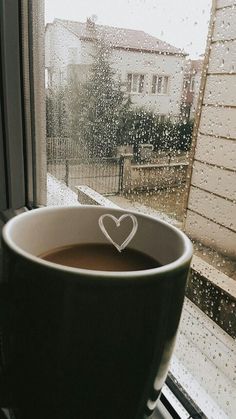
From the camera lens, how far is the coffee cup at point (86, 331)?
24 cm

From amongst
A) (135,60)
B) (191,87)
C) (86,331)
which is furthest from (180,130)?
(86,331)

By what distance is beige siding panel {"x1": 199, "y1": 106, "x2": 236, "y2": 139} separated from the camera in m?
0.46

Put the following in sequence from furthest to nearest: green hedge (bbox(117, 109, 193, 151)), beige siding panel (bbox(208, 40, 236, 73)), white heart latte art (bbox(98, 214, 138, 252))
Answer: green hedge (bbox(117, 109, 193, 151))
beige siding panel (bbox(208, 40, 236, 73))
white heart latte art (bbox(98, 214, 138, 252))

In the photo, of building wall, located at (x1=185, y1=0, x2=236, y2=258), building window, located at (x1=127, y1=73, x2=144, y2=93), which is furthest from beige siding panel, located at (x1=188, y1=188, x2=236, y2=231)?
building window, located at (x1=127, y1=73, x2=144, y2=93)

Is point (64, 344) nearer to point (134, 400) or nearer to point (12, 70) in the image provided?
point (134, 400)

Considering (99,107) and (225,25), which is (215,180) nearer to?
(225,25)

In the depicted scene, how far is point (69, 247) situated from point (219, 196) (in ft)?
0.79

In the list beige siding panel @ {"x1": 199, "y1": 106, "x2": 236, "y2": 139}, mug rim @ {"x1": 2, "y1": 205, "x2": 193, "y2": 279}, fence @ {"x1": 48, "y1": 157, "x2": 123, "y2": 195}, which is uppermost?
beige siding panel @ {"x1": 199, "y1": 106, "x2": 236, "y2": 139}

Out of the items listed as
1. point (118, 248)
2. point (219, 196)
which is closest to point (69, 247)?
point (118, 248)

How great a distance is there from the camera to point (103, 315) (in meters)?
0.24

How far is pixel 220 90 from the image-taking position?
0.47 m

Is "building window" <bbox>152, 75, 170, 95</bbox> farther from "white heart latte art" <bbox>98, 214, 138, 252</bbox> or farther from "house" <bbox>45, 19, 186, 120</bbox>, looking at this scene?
"white heart latte art" <bbox>98, 214, 138, 252</bbox>

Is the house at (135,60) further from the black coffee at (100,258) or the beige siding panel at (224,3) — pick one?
the black coffee at (100,258)

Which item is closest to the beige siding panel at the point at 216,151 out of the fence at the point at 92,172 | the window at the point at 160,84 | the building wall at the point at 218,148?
the building wall at the point at 218,148
